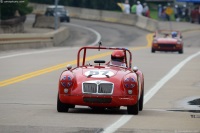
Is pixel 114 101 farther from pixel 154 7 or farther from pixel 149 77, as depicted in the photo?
pixel 154 7

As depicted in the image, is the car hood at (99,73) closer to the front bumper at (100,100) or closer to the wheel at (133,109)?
the front bumper at (100,100)

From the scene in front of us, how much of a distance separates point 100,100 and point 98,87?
9.7 inches

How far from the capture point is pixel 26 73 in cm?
2566

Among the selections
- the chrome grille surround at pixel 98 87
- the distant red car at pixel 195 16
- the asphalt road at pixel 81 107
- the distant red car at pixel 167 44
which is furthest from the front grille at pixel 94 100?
the distant red car at pixel 195 16

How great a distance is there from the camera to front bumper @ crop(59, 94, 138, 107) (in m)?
14.1

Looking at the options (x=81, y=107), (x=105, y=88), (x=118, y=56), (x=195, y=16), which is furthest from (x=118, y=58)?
(x=195, y=16)

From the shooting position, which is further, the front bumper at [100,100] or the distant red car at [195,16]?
the distant red car at [195,16]

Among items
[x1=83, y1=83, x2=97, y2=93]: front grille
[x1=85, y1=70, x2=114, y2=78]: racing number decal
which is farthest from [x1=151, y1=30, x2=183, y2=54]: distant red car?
[x1=83, y1=83, x2=97, y2=93]: front grille

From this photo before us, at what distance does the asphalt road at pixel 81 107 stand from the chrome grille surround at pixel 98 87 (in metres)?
0.40

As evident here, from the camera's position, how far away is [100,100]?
46.2 ft

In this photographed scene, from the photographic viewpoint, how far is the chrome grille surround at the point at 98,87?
14180 millimetres

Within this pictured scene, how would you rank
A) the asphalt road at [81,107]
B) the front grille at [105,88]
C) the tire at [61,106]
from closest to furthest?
1. the asphalt road at [81,107]
2. the front grille at [105,88]
3. the tire at [61,106]

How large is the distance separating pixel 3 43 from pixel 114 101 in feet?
88.0

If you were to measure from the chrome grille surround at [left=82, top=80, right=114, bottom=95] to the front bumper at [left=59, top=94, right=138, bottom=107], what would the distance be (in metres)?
0.11
